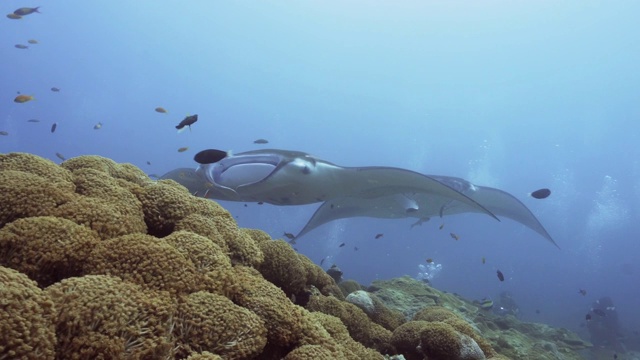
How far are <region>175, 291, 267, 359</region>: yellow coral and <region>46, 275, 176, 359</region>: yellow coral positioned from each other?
0.09m

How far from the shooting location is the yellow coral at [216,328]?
73.9 inches

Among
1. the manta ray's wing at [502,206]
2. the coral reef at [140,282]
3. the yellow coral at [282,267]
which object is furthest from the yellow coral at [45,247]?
the manta ray's wing at [502,206]

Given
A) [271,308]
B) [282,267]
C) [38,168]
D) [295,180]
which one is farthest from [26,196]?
[295,180]

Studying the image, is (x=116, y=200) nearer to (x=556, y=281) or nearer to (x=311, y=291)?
(x=311, y=291)

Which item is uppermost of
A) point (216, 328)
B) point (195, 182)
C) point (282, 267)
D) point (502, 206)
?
point (502, 206)

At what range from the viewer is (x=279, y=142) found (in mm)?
130375

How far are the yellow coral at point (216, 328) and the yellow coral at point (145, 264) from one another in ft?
0.39

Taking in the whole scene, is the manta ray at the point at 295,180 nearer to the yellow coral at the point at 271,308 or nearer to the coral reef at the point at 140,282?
the coral reef at the point at 140,282

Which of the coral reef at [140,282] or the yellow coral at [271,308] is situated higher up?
the yellow coral at [271,308]

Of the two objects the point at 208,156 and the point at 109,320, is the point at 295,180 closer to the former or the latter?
the point at 208,156

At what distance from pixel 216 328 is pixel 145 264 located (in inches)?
19.3

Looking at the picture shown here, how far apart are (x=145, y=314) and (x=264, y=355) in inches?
36.1

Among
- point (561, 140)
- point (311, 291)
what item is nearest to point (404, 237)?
point (561, 140)

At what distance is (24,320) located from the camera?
134cm
